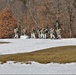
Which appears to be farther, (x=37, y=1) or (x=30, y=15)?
(x=37, y=1)

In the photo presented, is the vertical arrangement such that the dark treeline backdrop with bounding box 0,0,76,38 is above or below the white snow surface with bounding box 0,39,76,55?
above

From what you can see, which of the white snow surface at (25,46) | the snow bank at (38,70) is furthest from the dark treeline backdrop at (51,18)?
the snow bank at (38,70)

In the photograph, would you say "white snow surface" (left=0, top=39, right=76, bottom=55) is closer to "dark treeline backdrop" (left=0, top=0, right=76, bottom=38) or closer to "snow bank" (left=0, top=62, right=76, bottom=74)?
"snow bank" (left=0, top=62, right=76, bottom=74)

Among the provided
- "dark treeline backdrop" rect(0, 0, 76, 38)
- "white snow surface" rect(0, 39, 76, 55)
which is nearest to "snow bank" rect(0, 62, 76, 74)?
"white snow surface" rect(0, 39, 76, 55)

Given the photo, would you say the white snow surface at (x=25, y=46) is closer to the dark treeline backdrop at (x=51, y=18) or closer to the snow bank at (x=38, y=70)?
the snow bank at (x=38, y=70)

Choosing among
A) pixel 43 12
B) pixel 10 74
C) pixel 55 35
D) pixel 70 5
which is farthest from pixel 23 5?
pixel 10 74

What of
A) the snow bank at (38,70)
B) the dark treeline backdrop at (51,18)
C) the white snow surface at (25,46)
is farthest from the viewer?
the dark treeline backdrop at (51,18)

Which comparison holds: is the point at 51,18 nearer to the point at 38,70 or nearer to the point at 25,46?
the point at 25,46

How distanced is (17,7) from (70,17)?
2906 centimetres

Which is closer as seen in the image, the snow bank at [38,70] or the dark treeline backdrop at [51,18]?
the snow bank at [38,70]

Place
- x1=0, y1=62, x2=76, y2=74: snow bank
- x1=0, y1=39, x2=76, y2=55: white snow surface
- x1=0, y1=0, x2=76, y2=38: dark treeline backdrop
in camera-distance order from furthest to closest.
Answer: x1=0, y1=0, x2=76, y2=38: dark treeline backdrop < x1=0, y1=39, x2=76, y2=55: white snow surface < x1=0, y1=62, x2=76, y2=74: snow bank

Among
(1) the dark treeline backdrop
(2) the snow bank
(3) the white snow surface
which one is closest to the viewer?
(2) the snow bank

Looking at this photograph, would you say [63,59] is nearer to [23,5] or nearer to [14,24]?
[14,24]

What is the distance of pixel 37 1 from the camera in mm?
71625
